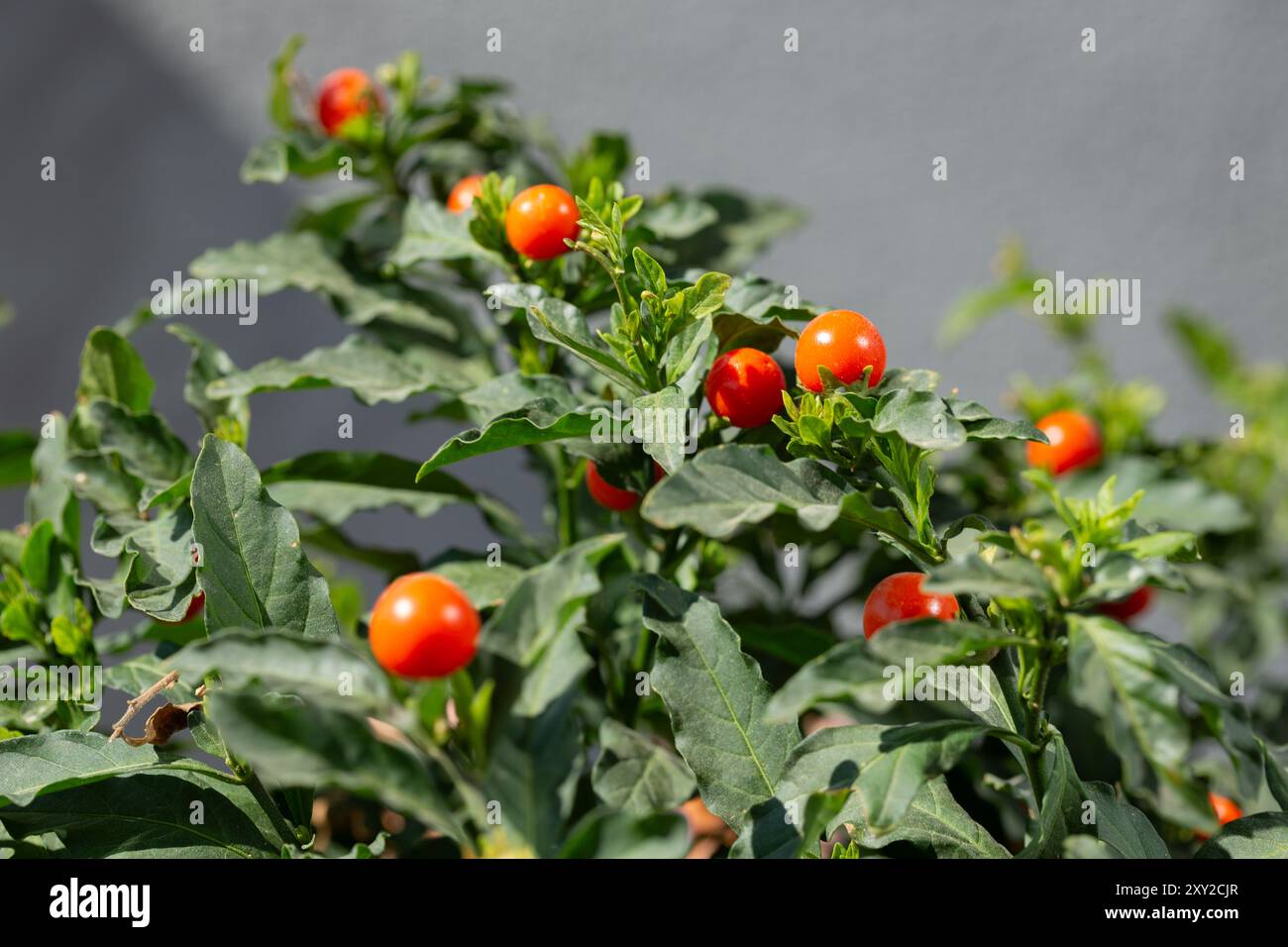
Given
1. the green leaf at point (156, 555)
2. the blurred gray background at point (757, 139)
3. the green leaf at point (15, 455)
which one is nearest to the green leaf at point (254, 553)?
the green leaf at point (156, 555)

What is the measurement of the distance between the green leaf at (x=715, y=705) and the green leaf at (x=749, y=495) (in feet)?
0.28

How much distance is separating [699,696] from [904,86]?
1.47 meters

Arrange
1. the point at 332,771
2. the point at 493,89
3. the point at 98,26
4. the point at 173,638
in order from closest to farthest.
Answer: the point at 332,771 < the point at 173,638 < the point at 493,89 < the point at 98,26

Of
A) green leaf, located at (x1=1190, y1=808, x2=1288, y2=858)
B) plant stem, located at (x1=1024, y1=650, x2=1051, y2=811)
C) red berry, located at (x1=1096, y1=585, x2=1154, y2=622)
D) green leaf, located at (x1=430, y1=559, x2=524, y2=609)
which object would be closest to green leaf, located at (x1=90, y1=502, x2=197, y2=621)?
green leaf, located at (x1=430, y1=559, x2=524, y2=609)

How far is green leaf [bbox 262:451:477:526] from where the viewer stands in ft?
3.15

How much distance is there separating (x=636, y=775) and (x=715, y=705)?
87 mm

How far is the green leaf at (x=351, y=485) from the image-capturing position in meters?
0.96

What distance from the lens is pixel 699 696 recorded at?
2.27ft

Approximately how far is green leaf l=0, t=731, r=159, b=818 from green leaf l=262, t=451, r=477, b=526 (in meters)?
0.27
